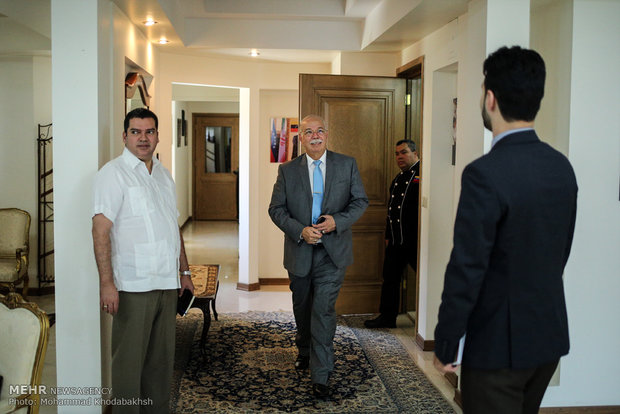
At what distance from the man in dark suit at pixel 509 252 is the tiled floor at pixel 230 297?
6.34 feet

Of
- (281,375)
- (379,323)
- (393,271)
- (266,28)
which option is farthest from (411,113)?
(281,375)

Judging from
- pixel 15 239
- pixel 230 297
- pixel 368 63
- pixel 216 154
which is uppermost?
pixel 368 63

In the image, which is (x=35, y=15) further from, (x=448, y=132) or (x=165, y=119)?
(x=448, y=132)

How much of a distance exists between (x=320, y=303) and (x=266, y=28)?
2.95 m

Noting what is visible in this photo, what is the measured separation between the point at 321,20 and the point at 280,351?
9.66 feet

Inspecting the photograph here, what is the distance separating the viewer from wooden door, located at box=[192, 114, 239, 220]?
521 inches

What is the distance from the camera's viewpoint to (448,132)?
4602mm

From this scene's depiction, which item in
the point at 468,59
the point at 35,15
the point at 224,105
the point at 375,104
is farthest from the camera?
the point at 224,105

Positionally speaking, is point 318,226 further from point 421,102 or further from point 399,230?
point 421,102

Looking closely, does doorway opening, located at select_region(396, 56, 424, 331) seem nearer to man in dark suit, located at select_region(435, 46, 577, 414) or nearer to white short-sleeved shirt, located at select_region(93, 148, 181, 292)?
white short-sleeved shirt, located at select_region(93, 148, 181, 292)

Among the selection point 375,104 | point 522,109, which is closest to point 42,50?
point 375,104

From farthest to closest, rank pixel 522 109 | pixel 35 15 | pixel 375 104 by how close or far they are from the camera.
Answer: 1. pixel 375 104
2. pixel 35 15
3. pixel 522 109

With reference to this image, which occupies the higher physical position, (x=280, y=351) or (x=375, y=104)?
(x=375, y=104)

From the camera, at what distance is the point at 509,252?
172cm
